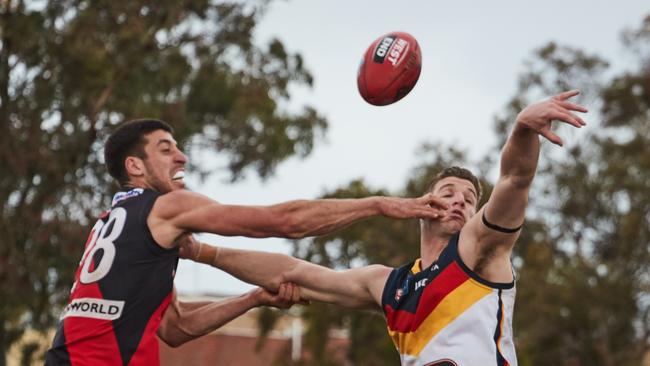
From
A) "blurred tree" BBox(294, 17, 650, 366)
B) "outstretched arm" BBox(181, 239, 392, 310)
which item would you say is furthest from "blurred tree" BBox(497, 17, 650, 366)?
"outstretched arm" BBox(181, 239, 392, 310)

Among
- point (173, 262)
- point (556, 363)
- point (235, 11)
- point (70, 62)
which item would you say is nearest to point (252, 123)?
point (235, 11)

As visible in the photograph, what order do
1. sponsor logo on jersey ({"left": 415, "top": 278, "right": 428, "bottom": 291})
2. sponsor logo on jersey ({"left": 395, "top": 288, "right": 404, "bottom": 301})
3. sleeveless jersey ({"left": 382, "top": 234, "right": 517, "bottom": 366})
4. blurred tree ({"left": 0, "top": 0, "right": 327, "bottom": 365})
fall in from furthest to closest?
1. blurred tree ({"left": 0, "top": 0, "right": 327, "bottom": 365})
2. sponsor logo on jersey ({"left": 395, "top": 288, "right": 404, "bottom": 301})
3. sponsor logo on jersey ({"left": 415, "top": 278, "right": 428, "bottom": 291})
4. sleeveless jersey ({"left": 382, "top": 234, "right": 517, "bottom": 366})

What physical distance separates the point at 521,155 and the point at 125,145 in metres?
2.56

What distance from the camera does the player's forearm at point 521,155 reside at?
6.79 meters

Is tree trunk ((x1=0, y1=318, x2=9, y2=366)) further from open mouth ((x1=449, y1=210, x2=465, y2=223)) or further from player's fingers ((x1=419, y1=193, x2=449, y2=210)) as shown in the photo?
player's fingers ((x1=419, y1=193, x2=449, y2=210))

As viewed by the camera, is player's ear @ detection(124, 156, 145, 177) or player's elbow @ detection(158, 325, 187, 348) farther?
player's elbow @ detection(158, 325, 187, 348)

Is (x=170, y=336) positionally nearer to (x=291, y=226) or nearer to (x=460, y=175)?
(x=291, y=226)

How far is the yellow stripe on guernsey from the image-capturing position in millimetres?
7348

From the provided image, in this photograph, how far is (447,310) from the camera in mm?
7398

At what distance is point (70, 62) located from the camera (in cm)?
2622

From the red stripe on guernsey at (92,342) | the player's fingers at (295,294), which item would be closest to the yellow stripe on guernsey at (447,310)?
the player's fingers at (295,294)

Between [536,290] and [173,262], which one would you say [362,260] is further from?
[173,262]

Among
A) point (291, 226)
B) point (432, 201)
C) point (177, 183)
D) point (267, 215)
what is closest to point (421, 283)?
point (432, 201)

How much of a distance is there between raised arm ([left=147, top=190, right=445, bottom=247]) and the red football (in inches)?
52.1
